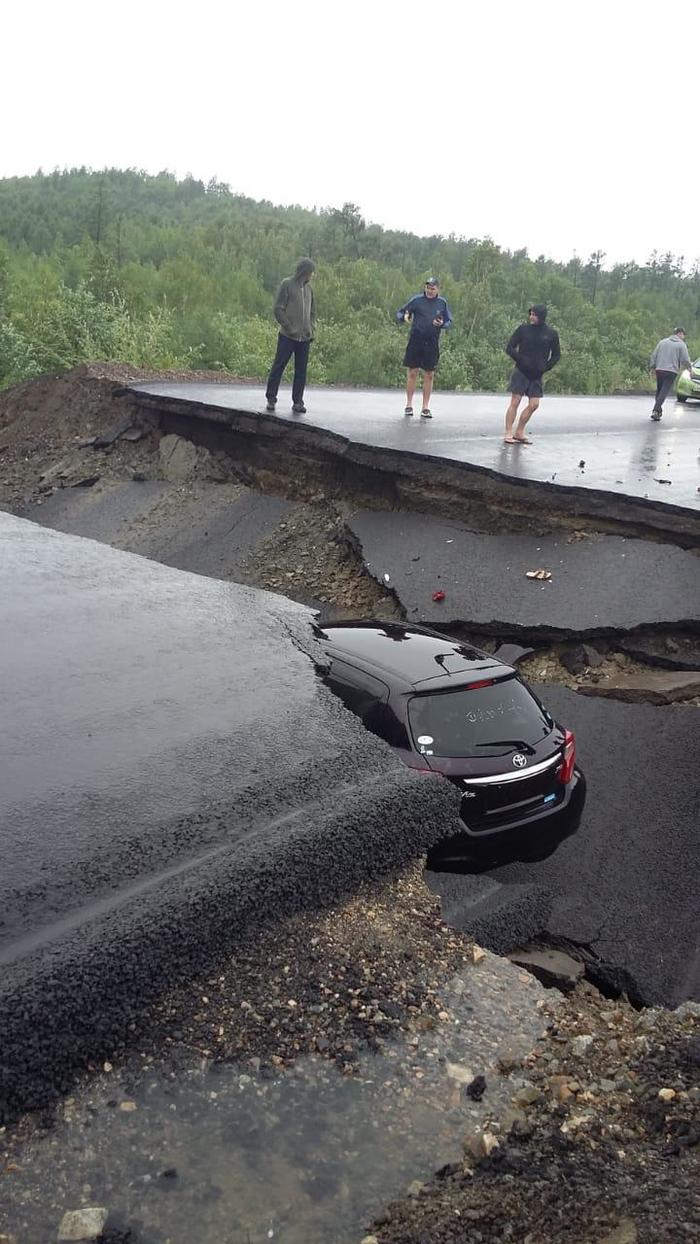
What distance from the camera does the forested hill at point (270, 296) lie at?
75.9ft

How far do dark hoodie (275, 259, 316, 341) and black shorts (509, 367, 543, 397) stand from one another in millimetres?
2872

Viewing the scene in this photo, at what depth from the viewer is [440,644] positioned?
7.17 meters

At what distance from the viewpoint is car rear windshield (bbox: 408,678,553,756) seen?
6.20 metres

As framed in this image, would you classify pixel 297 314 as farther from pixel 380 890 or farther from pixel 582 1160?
pixel 582 1160

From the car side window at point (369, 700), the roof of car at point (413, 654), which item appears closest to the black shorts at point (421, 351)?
the roof of car at point (413, 654)

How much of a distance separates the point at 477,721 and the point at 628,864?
1.87 m

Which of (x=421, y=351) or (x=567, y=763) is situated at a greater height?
(x=421, y=351)

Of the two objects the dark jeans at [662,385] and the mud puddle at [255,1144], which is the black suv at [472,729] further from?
the dark jeans at [662,385]

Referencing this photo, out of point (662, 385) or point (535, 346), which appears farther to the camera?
point (662, 385)

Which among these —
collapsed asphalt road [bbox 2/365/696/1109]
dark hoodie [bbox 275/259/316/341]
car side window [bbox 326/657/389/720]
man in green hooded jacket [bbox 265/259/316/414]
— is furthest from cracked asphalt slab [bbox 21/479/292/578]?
car side window [bbox 326/657/389/720]

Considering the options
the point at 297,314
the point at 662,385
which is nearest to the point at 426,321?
the point at 297,314

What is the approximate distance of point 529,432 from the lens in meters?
16.7

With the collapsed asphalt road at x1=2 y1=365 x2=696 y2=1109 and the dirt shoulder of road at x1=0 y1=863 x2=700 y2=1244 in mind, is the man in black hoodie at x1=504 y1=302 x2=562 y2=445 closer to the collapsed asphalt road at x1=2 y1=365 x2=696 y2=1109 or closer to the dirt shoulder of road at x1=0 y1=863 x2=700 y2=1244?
the collapsed asphalt road at x1=2 y1=365 x2=696 y2=1109

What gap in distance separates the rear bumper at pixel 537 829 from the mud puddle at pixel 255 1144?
6.97 feet
